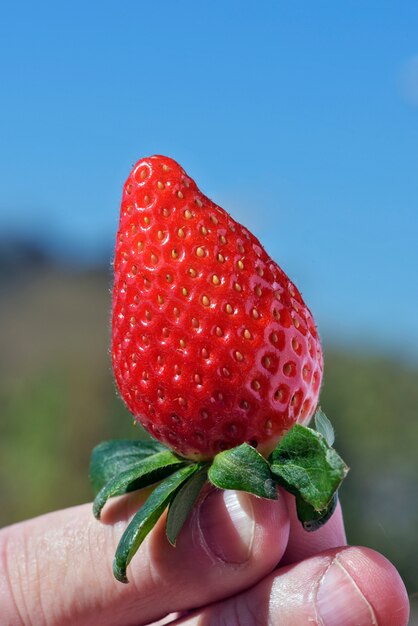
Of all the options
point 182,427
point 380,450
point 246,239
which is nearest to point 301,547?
point 182,427

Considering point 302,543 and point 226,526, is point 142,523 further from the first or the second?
point 302,543

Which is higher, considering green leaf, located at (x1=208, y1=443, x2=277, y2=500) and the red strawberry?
the red strawberry

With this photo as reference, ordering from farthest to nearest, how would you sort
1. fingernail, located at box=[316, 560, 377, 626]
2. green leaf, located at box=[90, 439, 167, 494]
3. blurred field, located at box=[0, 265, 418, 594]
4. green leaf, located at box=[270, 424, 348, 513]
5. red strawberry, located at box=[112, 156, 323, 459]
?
blurred field, located at box=[0, 265, 418, 594] < green leaf, located at box=[90, 439, 167, 494] < fingernail, located at box=[316, 560, 377, 626] < red strawberry, located at box=[112, 156, 323, 459] < green leaf, located at box=[270, 424, 348, 513]

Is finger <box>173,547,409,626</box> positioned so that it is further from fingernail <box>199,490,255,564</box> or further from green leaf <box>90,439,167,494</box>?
green leaf <box>90,439,167,494</box>

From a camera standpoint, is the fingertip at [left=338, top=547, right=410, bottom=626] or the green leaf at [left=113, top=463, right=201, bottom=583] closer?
the green leaf at [left=113, top=463, right=201, bottom=583]

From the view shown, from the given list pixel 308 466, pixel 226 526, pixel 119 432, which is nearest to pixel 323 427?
pixel 308 466

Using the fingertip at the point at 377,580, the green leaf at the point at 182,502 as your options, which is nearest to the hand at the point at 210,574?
the fingertip at the point at 377,580

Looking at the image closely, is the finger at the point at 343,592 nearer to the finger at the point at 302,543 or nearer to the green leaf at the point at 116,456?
the finger at the point at 302,543

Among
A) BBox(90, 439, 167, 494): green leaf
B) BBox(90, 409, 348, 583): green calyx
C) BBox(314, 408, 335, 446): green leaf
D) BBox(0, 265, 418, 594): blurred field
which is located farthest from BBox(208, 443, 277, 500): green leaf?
BBox(0, 265, 418, 594): blurred field
